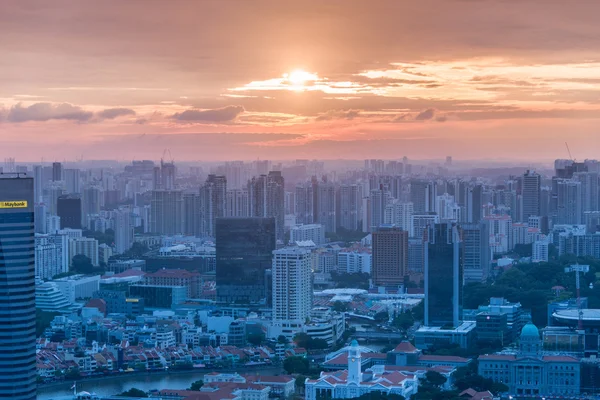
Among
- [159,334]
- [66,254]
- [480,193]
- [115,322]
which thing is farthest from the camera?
→ [480,193]

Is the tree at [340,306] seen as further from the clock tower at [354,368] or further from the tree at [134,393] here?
the tree at [134,393]

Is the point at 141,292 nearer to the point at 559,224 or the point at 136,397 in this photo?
the point at 136,397

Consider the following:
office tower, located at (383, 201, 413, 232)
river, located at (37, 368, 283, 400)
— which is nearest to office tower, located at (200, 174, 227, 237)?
office tower, located at (383, 201, 413, 232)

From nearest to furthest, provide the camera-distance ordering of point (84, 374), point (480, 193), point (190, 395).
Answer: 1. point (190, 395)
2. point (84, 374)
3. point (480, 193)

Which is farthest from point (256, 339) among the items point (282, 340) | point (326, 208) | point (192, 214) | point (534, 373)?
point (326, 208)

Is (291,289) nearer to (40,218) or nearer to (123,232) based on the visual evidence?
(40,218)

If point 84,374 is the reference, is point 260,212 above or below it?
above

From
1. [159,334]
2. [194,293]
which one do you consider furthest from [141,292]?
[159,334]
